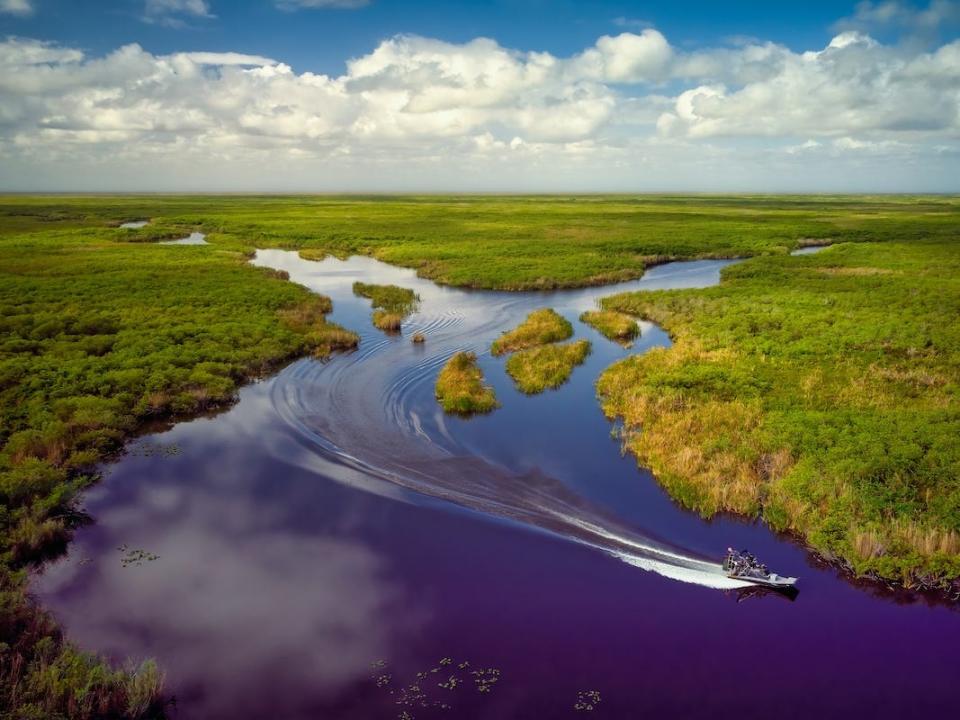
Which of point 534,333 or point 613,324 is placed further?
point 613,324

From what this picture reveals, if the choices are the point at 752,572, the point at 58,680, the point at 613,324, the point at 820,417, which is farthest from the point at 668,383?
the point at 58,680

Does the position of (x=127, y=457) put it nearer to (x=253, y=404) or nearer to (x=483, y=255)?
(x=253, y=404)

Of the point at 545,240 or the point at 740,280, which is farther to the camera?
the point at 545,240

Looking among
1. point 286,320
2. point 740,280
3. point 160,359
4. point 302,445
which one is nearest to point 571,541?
point 302,445

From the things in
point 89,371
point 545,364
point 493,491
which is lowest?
point 493,491

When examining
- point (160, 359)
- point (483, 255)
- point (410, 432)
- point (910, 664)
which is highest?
point (483, 255)

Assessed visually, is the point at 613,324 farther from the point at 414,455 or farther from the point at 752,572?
the point at 752,572
